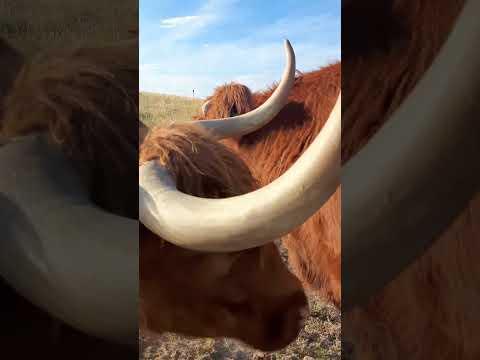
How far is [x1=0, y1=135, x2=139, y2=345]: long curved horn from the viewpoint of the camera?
62.6 inches

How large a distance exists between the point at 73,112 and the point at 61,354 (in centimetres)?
79

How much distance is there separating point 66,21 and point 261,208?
0.94 meters

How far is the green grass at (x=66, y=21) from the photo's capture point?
5.82ft

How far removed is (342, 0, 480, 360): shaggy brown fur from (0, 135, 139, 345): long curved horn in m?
0.76

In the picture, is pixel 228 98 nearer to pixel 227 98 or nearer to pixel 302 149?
pixel 227 98

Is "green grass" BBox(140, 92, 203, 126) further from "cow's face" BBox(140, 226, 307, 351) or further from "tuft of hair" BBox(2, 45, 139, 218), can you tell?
"cow's face" BBox(140, 226, 307, 351)

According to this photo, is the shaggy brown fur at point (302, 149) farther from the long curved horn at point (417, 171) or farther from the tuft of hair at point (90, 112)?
the tuft of hair at point (90, 112)

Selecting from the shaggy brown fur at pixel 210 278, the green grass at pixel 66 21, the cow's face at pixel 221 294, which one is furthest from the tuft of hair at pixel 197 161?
the green grass at pixel 66 21

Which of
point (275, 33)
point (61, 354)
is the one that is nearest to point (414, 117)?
point (275, 33)

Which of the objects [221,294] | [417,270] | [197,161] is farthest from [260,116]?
[417,270]

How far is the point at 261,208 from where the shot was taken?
1.42 m

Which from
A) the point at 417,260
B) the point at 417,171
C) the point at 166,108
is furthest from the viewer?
the point at 166,108

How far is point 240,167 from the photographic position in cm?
185

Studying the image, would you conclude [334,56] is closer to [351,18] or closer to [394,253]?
[351,18]
